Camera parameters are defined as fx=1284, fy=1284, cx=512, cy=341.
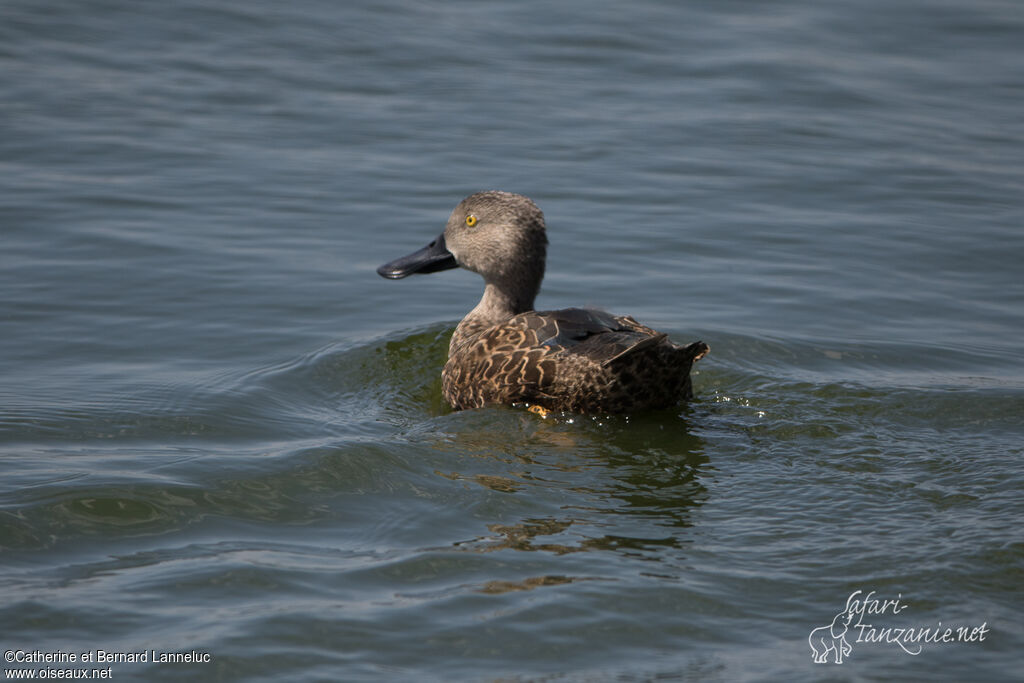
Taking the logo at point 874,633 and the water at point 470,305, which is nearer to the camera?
the logo at point 874,633

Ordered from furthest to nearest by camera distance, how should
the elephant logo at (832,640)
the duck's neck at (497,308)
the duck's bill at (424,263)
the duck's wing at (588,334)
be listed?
the duck's bill at (424,263) → the duck's neck at (497,308) → the duck's wing at (588,334) → the elephant logo at (832,640)

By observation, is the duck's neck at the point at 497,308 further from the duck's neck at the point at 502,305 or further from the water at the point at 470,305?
the water at the point at 470,305

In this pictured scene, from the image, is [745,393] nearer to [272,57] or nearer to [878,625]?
A: [878,625]

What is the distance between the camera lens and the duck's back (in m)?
6.89

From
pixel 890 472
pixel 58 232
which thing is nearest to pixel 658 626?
pixel 890 472

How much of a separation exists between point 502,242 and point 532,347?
1.32 meters

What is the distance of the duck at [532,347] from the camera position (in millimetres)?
6934

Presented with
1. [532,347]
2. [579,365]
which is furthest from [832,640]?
[532,347]

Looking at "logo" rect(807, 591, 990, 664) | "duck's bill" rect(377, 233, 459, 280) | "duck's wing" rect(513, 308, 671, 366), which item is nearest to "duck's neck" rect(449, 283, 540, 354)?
"duck's bill" rect(377, 233, 459, 280)

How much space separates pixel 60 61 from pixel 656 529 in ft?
36.1

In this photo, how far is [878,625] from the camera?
498 centimetres

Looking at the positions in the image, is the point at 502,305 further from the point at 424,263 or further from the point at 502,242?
the point at 424,263

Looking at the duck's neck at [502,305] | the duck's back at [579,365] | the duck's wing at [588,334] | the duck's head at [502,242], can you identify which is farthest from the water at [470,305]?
the duck's head at [502,242]

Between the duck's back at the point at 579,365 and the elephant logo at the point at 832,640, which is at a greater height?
the duck's back at the point at 579,365
